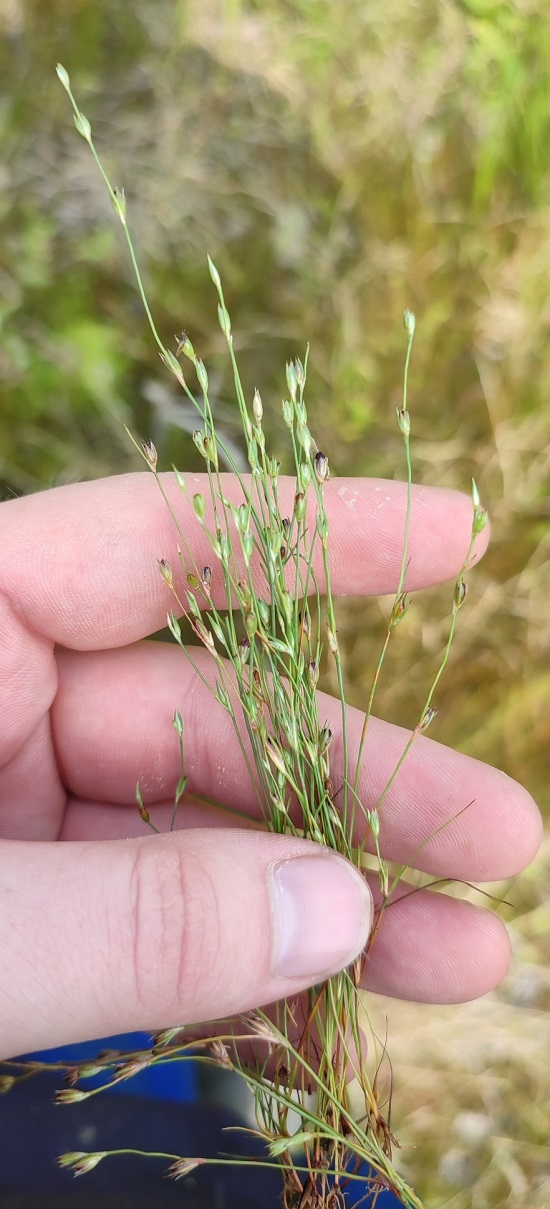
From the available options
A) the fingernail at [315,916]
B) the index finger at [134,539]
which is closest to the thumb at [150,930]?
the fingernail at [315,916]

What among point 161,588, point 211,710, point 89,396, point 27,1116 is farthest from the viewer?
point 89,396

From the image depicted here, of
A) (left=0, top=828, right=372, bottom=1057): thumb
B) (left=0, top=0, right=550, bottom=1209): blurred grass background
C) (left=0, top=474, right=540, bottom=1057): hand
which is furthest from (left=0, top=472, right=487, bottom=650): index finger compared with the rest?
(left=0, top=0, right=550, bottom=1209): blurred grass background

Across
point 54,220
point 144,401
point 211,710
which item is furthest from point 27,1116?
point 54,220

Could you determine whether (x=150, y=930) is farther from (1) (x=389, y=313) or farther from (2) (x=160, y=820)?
(1) (x=389, y=313)

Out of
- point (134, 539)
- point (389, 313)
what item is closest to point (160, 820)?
point (134, 539)

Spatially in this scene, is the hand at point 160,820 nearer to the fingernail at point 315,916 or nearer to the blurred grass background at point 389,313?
the fingernail at point 315,916

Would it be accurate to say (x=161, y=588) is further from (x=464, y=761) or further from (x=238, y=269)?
(x=238, y=269)

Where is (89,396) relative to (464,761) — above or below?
above

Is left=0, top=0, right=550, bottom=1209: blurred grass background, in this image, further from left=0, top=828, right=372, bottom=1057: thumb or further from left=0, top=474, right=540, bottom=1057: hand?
left=0, top=828, right=372, bottom=1057: thumb
